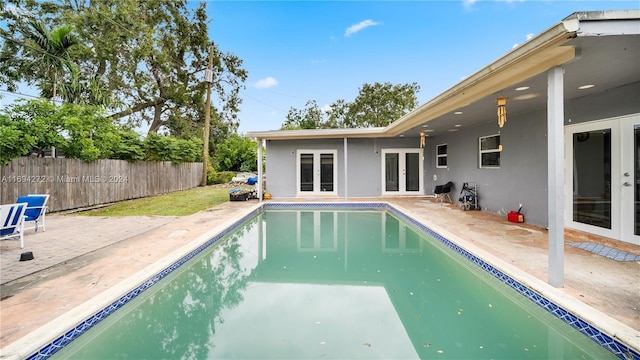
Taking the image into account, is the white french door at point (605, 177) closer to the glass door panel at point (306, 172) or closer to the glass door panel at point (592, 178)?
the glass door panel at point (592, 178)

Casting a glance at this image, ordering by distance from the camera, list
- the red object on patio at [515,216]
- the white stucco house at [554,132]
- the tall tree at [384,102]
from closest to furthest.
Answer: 1. the white stucco house at [554,132]
2. the red object on patio at [515,216]
3. the tall tree at [384,102]

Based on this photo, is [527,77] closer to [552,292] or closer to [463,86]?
[463,86]

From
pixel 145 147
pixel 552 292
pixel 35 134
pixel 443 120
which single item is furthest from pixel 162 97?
pixel 552 292

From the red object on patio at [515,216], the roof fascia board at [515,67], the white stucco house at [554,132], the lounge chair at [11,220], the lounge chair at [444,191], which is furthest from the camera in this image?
the lounge chair at [444,191]

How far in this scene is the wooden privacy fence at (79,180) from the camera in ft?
24.8

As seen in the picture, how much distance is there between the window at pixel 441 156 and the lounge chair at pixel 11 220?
35.6 feet

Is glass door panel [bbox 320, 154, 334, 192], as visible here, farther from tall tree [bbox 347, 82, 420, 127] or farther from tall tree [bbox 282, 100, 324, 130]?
tall tree [bbox 282, 100, 324, 130]

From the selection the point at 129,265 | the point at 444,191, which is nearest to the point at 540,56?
the point at 129,265

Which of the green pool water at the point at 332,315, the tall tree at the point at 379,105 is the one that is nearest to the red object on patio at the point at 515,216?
the green pool water at the point at 332,315

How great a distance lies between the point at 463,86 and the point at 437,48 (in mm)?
13841

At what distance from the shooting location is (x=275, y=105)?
27.9 meters

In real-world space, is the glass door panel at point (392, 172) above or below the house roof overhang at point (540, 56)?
below

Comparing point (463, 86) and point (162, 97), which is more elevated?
point (162, 97)

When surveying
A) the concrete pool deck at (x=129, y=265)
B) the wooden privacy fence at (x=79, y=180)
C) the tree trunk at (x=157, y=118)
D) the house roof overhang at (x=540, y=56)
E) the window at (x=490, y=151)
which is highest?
the tree trunk at (x=157, y=118)
